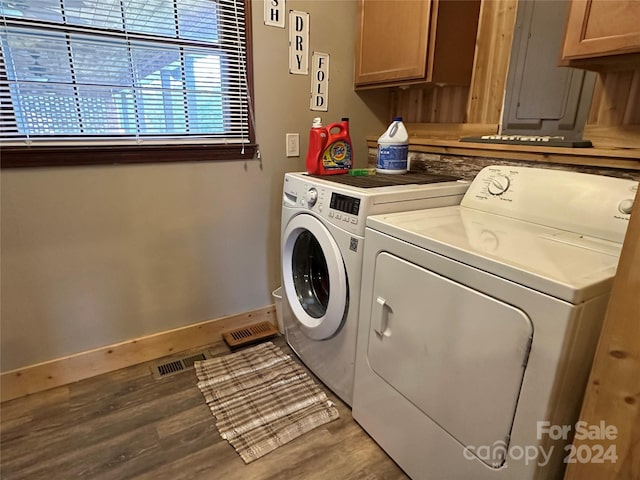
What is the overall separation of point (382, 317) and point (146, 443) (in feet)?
3.39

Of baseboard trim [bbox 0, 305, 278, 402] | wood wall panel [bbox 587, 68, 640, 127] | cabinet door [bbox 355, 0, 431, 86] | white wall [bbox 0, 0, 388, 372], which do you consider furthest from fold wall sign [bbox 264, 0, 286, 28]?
baseboard trim [bbox 0, 305, 278, 402]

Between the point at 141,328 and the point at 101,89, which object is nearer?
the point at 101,89

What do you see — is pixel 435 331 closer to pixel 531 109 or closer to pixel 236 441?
pixel 236 441

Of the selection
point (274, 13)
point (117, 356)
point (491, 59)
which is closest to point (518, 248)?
point (491, 59)

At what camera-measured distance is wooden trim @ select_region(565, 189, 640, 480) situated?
0.65 metres

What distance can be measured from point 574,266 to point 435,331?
0.38 metres

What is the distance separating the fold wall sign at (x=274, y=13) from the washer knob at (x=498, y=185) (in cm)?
126

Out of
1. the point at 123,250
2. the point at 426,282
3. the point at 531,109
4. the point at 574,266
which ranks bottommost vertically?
the point at 123,250

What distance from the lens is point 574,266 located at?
2.92ft

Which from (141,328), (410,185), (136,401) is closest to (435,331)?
(410,185)

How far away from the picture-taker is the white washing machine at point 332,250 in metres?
1.40

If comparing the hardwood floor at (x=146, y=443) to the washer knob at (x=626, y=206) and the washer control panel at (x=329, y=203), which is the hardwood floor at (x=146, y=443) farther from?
the washer knob at (x=626, y=206)

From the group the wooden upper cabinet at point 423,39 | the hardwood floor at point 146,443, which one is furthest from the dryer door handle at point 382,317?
the wooden upper cabinet at point 423,39

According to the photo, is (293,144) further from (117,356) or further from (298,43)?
(117,356)
